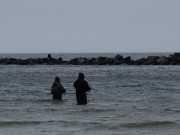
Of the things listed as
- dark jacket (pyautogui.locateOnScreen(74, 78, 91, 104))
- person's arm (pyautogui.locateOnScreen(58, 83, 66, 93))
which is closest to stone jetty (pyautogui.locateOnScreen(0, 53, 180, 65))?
person's arm (pyautogui.locateOnScreen(58, 83, 66, 93))

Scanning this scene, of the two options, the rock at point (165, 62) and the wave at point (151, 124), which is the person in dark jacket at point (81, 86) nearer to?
the wave at point (151, 124)

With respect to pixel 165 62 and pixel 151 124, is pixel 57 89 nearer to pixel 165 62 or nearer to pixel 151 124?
pixel 151 124

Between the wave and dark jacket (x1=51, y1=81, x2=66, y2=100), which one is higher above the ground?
dark jacket (x1=51, y1=81, x2=66, y2=100)

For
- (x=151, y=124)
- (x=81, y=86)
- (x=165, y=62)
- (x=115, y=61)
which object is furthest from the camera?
(x=115, y=61)

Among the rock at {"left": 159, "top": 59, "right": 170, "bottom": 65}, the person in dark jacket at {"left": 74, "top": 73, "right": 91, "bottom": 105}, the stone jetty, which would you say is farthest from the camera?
the stone jetty

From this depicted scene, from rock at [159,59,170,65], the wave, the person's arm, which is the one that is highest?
the person's arm

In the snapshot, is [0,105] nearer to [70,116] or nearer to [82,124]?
[70,116]

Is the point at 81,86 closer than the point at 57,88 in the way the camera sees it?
Yes

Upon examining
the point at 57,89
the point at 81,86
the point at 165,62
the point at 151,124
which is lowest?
the point at 151,124

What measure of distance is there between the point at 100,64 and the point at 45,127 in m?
63.2

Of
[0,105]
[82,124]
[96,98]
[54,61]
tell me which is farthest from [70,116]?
[54,61]

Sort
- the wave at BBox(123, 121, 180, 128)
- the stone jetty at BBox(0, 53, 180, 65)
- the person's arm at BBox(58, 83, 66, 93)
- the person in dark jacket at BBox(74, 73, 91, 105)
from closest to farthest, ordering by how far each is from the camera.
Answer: the wave at BBox(123, 121, 180, 128), the person in dark jacket at BBox(74, 73, 91, 105), the person's arm at BBox(58, 83, 66, 93), the stone jetty at BBox(0, 53, 180, 65)

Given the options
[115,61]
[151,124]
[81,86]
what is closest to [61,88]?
[81,86]

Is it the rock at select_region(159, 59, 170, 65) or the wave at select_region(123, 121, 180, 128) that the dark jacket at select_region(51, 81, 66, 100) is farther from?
the rock at select_region(159, 59, 170, 65)
